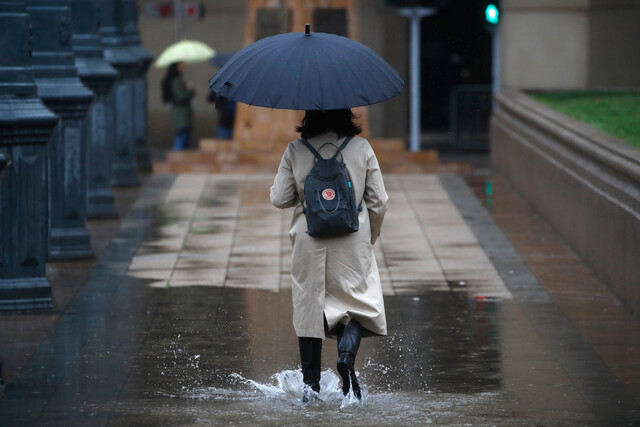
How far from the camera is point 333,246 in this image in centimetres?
705

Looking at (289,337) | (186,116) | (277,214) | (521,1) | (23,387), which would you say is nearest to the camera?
(23,387)

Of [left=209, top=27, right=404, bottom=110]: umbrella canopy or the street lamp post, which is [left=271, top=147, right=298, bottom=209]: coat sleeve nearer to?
[left=209, top=27, right=404, bottom=110]: umbrella canopy

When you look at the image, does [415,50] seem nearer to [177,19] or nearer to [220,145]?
[220,145]

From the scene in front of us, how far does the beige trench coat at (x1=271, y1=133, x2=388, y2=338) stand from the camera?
23.0ft

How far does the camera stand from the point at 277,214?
14953 mm

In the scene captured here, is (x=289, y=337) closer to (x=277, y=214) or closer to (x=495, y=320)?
(x=495, y=320)

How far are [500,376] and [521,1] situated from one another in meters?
21.7

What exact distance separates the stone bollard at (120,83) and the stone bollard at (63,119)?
5100mm

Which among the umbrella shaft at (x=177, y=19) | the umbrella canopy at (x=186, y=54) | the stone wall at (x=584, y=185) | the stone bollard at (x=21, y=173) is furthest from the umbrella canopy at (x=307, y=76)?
the umbrella shaft at (x=177, y=19)

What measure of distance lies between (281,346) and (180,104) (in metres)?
14.5

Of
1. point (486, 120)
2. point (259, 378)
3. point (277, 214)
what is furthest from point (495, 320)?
point (486, 120)

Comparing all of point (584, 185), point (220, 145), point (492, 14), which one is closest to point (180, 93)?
point (220, 145)

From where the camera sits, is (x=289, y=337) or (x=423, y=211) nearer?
(x=289, y=337)

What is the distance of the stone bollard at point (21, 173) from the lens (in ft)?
30.3
